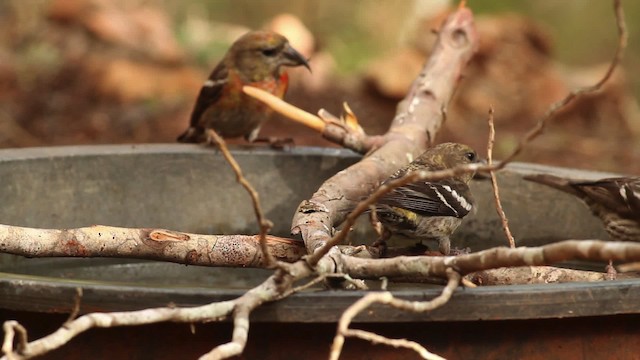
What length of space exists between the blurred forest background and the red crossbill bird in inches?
101

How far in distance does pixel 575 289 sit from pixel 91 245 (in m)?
1.40

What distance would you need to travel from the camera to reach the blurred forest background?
33.5 ft

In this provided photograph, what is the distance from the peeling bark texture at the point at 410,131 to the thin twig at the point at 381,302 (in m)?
1.00

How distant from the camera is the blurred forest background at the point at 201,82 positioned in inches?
402

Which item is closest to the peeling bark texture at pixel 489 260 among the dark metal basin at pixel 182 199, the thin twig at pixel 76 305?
the thin twig at pixel 76 305

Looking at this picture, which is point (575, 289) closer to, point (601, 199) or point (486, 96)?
point (601, 199)

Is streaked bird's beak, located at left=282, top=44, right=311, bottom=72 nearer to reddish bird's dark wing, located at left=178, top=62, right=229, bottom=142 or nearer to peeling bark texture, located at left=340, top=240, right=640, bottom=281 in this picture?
reddish bird's dark wing, located at left=178, top=62, right=229, bottom=142

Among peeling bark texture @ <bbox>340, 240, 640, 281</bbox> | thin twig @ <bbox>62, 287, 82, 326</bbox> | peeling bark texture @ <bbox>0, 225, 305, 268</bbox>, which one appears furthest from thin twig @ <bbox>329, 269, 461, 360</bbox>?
peeling bark texture @ <bbox>0, 225, 305, 268</bbox>

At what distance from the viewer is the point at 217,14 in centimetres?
1518

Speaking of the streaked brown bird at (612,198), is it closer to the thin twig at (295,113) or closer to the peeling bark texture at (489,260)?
the thin twig at (295,113)

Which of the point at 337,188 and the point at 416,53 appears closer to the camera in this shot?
the point at 337,188

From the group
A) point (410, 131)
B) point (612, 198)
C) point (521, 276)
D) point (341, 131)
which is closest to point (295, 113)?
point (341, 131)

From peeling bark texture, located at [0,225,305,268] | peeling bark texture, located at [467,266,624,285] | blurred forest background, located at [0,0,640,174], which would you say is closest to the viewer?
peeling bark texture, located at [0,225,305,268]

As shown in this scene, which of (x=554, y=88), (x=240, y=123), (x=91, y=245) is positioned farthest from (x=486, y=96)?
(x=91, y=245)
